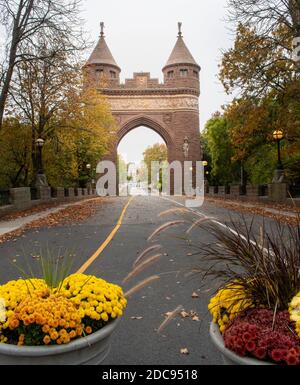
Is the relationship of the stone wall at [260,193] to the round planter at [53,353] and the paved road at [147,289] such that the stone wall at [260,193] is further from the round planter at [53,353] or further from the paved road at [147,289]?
the round planter at [53,353]

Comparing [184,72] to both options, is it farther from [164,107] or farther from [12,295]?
[12,295]

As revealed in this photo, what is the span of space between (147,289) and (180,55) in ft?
211

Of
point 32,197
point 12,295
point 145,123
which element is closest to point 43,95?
point 32,197

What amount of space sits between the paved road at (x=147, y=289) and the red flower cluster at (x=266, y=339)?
728 millimetres

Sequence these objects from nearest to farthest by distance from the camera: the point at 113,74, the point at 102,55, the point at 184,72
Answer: the point at 184,72
the point at 113,74
the point at 102,55

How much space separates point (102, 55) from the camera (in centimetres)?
6512

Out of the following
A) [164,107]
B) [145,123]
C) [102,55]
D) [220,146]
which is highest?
[102,55]

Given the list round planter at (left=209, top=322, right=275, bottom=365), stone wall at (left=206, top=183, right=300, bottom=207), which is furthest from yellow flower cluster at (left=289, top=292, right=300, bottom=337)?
stone wall at (left=206, top=183, right=300, bottom=207)

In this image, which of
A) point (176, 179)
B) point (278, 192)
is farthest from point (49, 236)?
point (176, 179)

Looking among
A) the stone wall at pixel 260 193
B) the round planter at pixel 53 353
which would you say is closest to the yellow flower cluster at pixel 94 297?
the round planter at pixel 53 353

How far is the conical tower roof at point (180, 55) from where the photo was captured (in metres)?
64.5

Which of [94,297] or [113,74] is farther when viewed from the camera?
[113,74]
